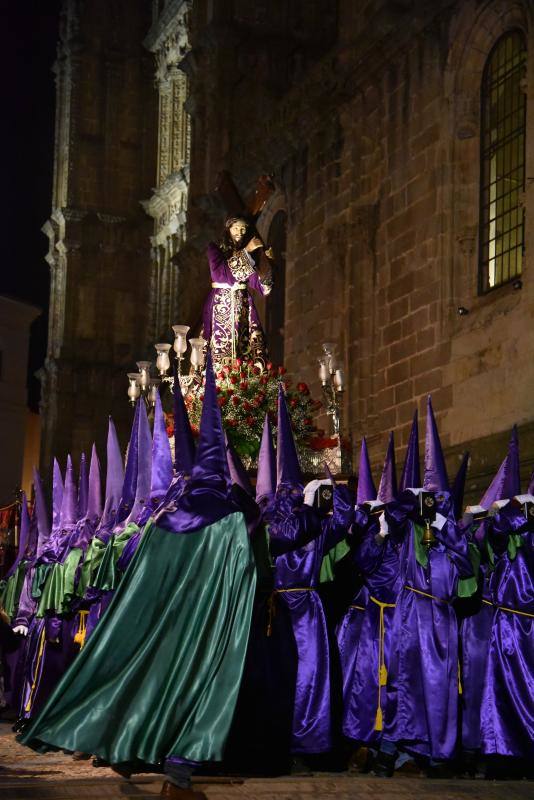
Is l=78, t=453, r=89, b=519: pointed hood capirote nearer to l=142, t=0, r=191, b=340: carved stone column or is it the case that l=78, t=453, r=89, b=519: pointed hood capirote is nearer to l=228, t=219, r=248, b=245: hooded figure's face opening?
l=228, t=219, r=248, b=245: hooded figure's face opening

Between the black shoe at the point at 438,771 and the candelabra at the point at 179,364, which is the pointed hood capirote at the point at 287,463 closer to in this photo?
the black shoe at the point at 438,771

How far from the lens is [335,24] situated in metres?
28.6

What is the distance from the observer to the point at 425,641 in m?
9.21

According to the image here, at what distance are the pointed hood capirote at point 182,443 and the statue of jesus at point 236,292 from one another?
595 cm

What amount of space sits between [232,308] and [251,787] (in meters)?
8.07

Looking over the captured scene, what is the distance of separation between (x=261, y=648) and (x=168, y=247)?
28891mm

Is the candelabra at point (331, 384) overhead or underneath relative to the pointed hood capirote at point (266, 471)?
overhead

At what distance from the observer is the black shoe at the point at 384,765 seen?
29.7 ft

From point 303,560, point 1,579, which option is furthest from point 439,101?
point 303,560

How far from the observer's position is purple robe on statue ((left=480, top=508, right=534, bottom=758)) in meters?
9.14

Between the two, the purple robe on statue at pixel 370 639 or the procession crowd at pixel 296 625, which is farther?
the purple robe on statue at pixel 370 639

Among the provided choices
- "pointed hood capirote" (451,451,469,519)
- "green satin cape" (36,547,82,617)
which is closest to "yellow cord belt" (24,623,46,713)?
"green satin cape" (36,547,82,617)

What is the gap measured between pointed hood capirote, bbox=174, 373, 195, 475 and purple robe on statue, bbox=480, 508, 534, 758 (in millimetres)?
2247

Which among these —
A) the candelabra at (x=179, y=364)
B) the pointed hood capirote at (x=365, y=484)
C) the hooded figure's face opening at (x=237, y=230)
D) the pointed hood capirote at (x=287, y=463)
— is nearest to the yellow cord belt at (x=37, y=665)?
the candelabra at (x=179, y=364)
